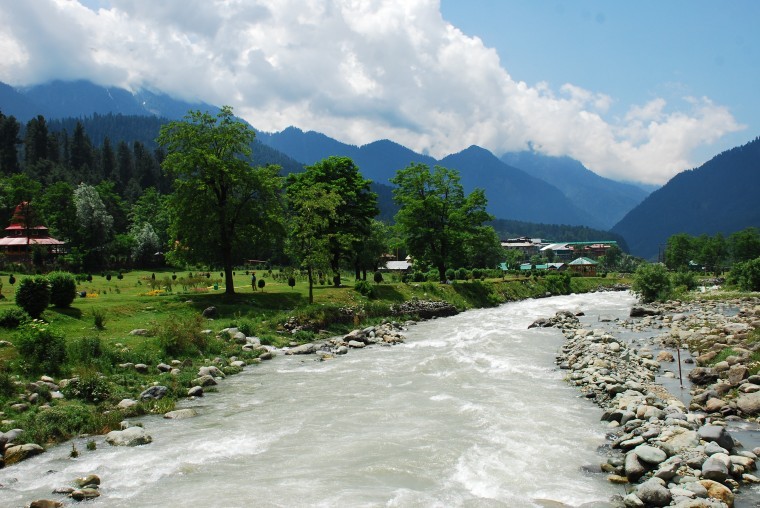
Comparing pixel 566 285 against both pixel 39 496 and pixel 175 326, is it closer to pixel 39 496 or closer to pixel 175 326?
pixel 175 326

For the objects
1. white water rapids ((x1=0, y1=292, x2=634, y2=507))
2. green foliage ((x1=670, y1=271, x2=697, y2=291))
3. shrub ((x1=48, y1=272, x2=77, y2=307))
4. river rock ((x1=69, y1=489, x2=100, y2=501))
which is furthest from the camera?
green foliage ((x1=670, y1=271, x2=697, y2=291))

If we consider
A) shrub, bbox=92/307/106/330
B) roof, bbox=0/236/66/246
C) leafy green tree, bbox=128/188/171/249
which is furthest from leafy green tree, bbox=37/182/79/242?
shrub, bbox=92/307/106/330

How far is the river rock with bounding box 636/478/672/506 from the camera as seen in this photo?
408 inches

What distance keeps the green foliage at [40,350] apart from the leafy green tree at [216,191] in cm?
2051

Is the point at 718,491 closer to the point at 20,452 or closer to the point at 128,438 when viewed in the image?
the point at 128,438

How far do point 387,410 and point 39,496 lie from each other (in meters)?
10.4

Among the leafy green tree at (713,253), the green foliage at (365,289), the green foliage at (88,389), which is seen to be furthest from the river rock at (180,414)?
the leafy green tree at (713,253)

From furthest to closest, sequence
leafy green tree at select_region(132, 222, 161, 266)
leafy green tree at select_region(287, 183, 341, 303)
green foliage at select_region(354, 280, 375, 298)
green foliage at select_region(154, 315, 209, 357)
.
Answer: leafy green tree at select_region(132, 222, 161, 266) → green foliage at select_region(354, 280, 375, 298) → leafy green tree at select_region(287, 183, 341, 303) → green foliage at select_region(154, 315, 209, 357)

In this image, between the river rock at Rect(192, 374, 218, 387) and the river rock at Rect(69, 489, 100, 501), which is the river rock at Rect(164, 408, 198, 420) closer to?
the river rock at Rect(192, 374, 218, 387)

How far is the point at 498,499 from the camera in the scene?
11.3m

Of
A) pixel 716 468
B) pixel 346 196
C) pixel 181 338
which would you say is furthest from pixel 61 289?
pixel 716 468

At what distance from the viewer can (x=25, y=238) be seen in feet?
250

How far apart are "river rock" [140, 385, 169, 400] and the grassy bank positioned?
0.28 meters

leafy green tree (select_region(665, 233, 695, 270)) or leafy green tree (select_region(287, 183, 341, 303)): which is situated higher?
leafy green tree (select_region(287, 183, 341, 303))
